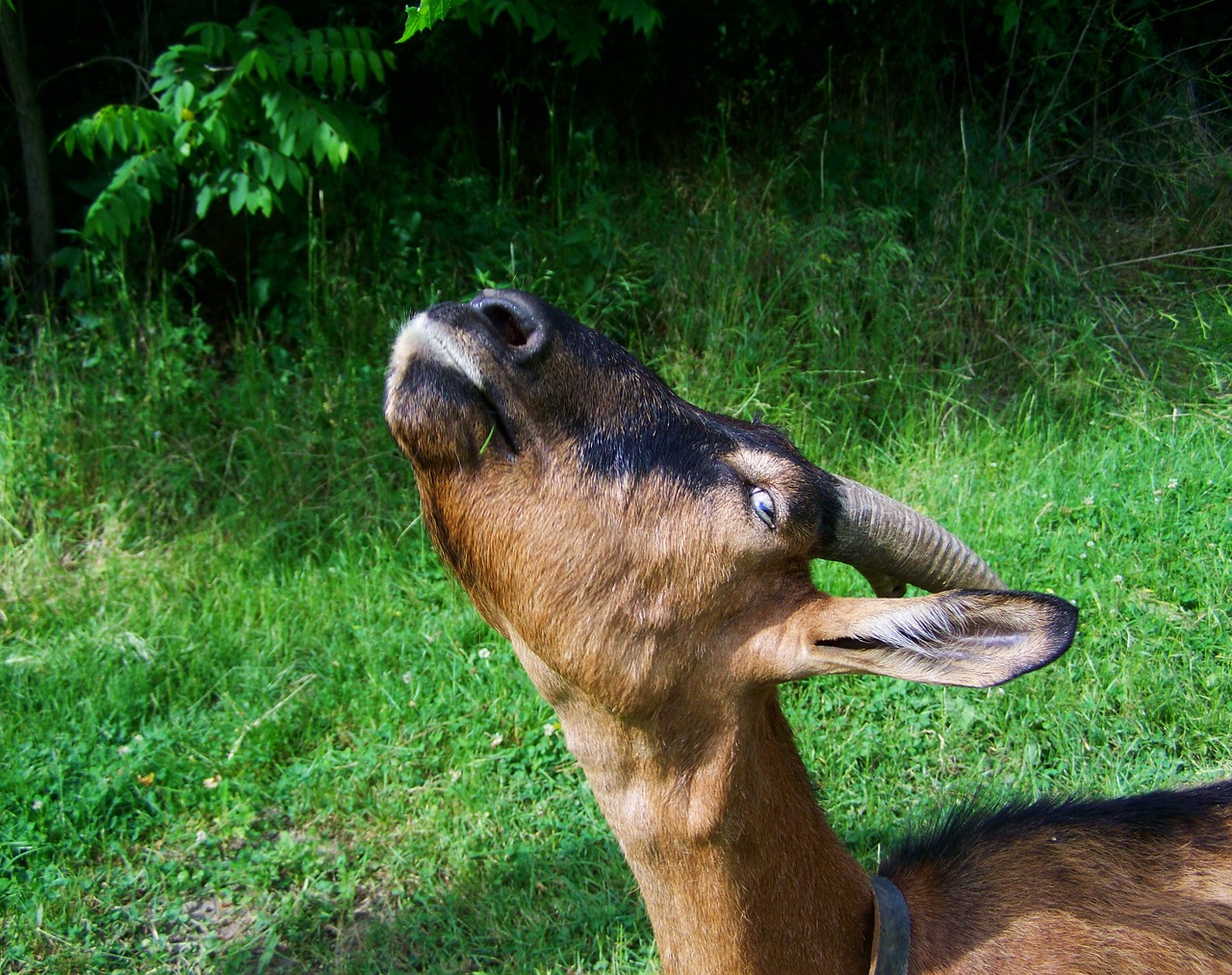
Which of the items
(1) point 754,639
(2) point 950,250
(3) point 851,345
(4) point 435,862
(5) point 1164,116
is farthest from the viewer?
(5) point 1164,116

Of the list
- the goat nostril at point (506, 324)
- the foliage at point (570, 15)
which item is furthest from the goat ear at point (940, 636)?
the foliage at point (570, 15)

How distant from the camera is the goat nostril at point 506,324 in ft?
7.24

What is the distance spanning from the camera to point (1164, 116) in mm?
6684

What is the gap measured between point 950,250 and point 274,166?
3597mm

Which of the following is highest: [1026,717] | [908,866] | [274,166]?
[274,166]

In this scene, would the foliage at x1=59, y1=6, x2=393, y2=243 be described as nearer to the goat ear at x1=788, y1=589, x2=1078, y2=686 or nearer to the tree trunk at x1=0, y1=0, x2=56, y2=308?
the tree trunk at x1=0, y1=0, x2=56, y2=308

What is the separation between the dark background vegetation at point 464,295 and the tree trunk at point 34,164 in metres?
0.04

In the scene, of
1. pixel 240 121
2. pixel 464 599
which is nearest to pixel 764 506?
pixel 464 599

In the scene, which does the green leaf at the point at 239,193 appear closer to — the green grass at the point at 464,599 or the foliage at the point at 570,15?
the green grass at the point at 464,599

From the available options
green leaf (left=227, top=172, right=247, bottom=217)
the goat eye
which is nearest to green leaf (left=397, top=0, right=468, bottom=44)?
the goat eye

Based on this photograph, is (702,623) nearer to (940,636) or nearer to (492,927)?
(940,636)

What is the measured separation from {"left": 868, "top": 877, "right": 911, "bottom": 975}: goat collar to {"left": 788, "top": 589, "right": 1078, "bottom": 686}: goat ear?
0.57 meters

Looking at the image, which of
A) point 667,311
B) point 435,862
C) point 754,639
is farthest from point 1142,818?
point 667,311

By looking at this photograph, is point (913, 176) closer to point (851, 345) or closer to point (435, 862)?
point (851, 345)
